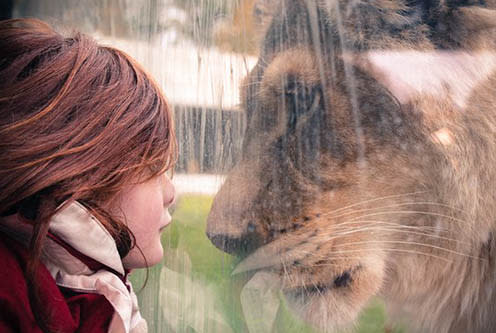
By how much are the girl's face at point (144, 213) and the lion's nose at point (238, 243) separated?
0.22 m

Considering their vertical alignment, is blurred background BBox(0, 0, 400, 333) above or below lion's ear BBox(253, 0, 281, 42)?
below

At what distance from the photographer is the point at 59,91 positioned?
102cm

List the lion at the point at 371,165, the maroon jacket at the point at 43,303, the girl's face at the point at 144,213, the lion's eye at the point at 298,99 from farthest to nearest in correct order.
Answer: the lion's eye at the point at 298,99, the lion at the point at 371,165, the girl's face at the point at 144,213, the maroon jacket at the point at 43,303

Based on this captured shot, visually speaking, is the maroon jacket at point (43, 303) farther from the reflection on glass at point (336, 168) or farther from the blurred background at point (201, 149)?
the reflection on glass at point (336, 168)

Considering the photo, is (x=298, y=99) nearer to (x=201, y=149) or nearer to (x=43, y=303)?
(x=201, y=149)

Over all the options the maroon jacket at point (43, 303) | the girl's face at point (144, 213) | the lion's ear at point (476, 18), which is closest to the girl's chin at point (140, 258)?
the girl's face at point (144, 213)

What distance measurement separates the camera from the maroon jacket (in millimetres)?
933

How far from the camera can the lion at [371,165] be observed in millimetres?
1216

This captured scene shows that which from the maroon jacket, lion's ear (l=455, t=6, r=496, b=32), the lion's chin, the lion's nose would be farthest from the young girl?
lion's ear (l=455, t=6, r=496, b=32)

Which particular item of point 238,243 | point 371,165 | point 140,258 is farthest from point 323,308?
point 140,258

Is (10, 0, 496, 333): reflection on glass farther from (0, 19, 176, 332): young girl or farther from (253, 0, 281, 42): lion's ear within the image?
(0, 19, 176, 332): young girl

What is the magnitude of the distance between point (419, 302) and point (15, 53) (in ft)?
3.33

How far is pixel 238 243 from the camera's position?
1.35 m

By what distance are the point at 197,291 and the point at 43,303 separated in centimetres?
55
